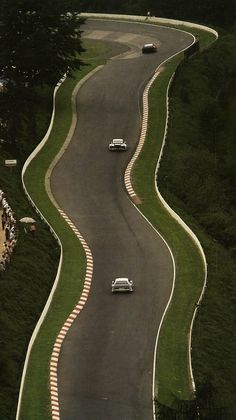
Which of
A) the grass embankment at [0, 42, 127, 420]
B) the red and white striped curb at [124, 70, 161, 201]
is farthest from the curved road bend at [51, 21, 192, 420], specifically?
the grass embankment at [0, 42, 127, 420]

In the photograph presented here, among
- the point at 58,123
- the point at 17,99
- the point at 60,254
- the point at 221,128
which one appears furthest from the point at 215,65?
the point at 60,254

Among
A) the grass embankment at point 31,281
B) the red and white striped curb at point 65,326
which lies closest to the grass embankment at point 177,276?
the red and white striped curb at point 65,326

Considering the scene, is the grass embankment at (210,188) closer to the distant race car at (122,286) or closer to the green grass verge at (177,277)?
the green grass verge at (177,277)

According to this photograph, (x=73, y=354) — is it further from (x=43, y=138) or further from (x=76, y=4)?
(x=76, y=4)

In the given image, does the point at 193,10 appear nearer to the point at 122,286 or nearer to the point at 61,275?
the point at 61,275

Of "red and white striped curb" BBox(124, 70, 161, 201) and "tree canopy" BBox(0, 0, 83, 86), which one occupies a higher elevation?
"tree canopy" BBox(0, 0, 83, 86)

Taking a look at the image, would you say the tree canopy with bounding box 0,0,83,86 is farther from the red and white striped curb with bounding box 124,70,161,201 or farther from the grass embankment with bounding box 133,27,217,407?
the grass embankment with bounding box 133,27,217,407
